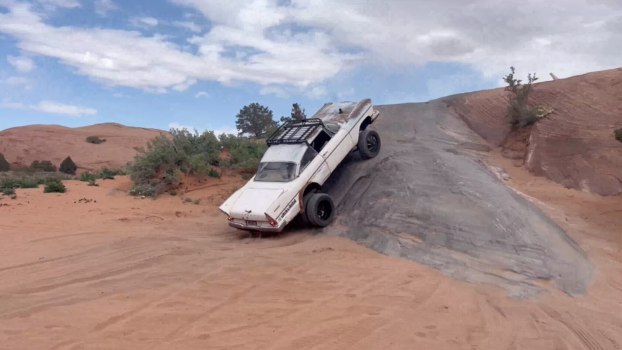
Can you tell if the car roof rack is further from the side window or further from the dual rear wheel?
the dual rear wheel

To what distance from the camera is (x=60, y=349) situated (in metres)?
4.72

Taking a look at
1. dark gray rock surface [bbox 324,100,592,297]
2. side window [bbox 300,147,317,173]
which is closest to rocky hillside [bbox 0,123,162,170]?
side window [bbox 300,147,317,173]

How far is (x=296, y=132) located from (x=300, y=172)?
1.40m

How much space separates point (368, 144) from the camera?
1252cm

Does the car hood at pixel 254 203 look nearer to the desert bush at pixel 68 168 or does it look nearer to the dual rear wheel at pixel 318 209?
the dual rear wheel at pixel 318 209

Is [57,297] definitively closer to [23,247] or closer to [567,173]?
[23,247]

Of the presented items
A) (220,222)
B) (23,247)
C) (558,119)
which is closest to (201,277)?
(23,247)

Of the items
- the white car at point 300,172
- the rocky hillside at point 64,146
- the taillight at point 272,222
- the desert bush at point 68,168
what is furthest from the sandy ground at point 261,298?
the rocky hillside at point 64,146

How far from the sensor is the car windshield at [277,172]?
10.5 m

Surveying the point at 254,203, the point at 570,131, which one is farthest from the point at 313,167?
the point at 570,131

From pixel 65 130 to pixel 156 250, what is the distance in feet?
122

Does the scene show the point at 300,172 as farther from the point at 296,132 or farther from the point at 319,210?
the point at 296,132

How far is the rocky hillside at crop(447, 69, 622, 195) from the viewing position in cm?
1366

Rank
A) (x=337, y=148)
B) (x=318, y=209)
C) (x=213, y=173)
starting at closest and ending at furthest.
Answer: (x=318, y=209) → (x=337, y=148) → (x=213, y=173)
